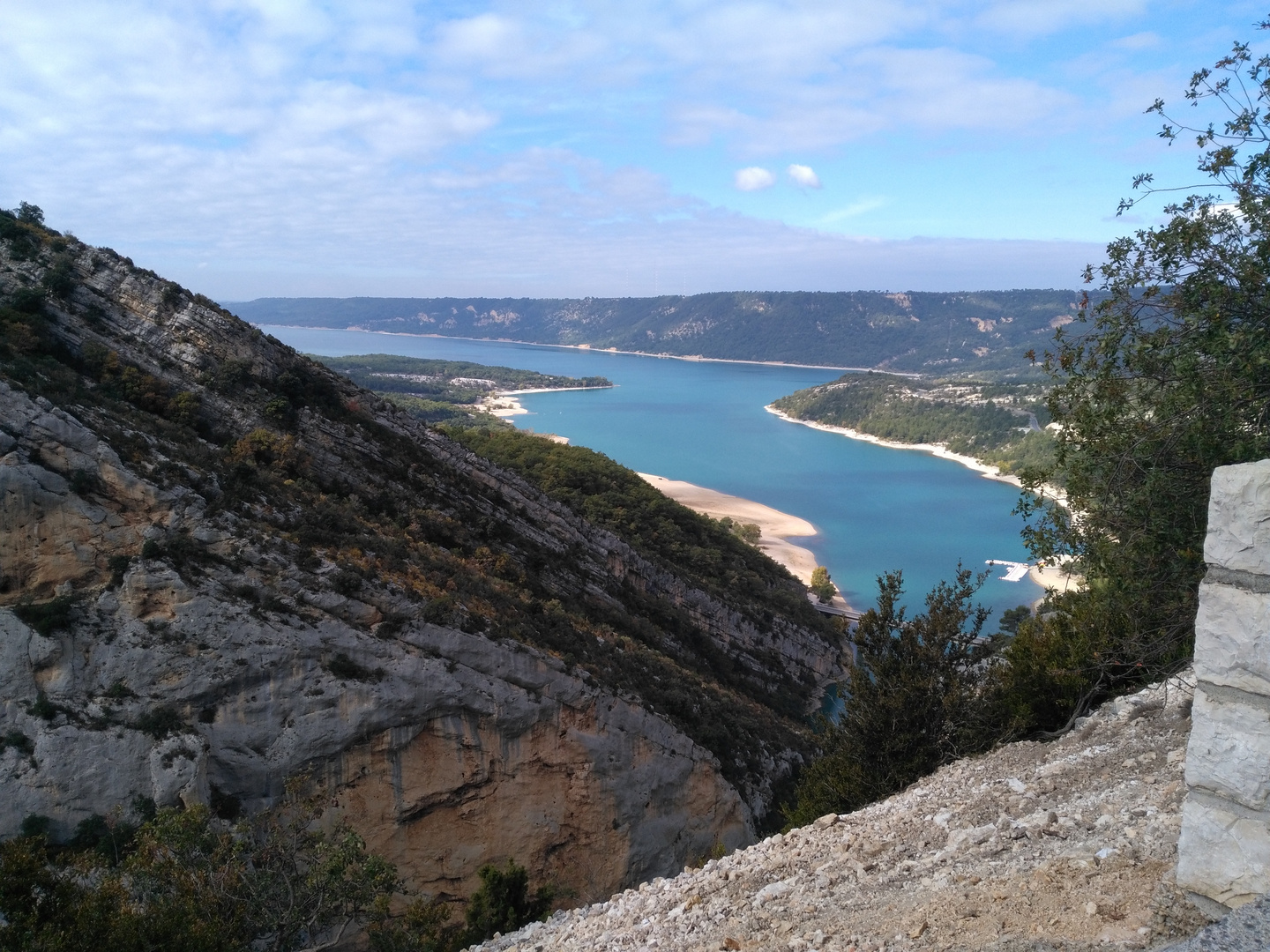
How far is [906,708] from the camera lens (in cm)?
968

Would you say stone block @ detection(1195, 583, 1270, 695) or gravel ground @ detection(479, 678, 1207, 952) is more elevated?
stone block @ detection(1195, 583, 1270, 695)

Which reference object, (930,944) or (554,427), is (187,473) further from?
(554,427)

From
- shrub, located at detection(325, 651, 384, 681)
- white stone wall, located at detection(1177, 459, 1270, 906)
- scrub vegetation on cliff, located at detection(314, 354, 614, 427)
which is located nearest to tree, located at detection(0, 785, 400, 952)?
shrub, located at detection(325, 651, 384, 681)

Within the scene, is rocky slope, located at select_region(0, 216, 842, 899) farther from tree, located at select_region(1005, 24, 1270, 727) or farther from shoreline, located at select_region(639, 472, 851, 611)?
shoreline, located at select_region(639, 472, 851, 611)

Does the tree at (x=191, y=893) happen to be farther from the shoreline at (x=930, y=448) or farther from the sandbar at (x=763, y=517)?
the shoreline at (x=930, y=448)

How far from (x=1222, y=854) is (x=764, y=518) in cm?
6363

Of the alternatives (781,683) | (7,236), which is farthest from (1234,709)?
(781,683)

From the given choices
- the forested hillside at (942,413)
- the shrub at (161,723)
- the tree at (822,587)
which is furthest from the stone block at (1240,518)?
the forested hillside at (942,413)

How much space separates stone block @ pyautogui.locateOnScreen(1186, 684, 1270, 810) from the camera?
3.63 m

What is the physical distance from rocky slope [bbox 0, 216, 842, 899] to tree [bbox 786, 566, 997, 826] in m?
5.33

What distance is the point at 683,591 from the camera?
2836cm

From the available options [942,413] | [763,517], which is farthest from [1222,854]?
[942,413]

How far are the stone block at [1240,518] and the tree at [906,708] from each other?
19.6 feet

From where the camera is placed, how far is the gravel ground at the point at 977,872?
14.3 ft
